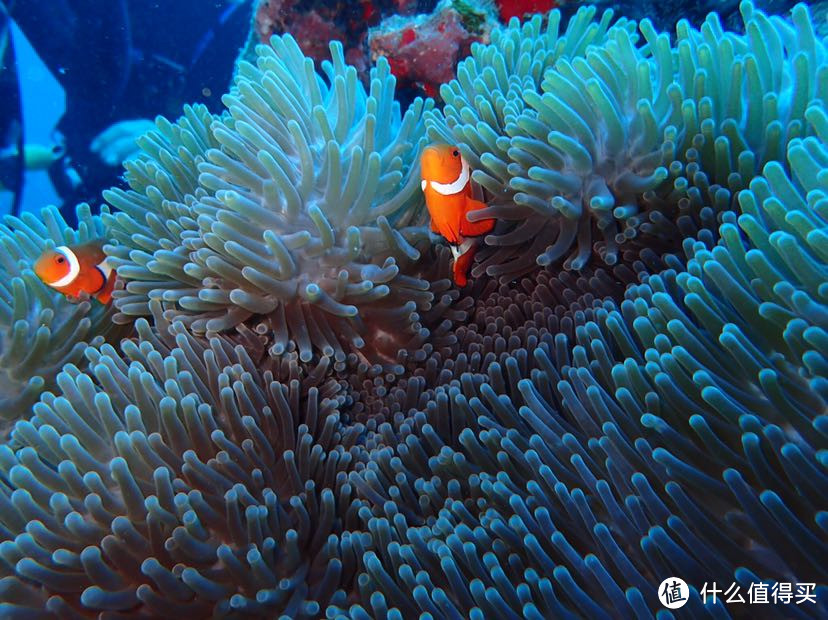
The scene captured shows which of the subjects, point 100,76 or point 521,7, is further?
point 100,76

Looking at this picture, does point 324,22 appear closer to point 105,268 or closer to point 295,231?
point 105,268

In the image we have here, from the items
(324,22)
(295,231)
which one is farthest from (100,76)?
(295,231)

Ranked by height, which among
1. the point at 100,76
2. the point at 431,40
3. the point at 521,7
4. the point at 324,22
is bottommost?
the point at 521,7

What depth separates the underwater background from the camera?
1178 millimetres

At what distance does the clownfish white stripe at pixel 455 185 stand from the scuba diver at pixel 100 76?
8117 mm

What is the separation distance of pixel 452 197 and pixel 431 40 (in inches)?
102

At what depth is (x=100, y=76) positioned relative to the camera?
8984 millimetres

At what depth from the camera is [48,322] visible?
2105 millimetres

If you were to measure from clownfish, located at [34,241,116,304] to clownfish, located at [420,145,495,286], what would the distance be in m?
1.26

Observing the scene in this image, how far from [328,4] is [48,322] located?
11.6ft

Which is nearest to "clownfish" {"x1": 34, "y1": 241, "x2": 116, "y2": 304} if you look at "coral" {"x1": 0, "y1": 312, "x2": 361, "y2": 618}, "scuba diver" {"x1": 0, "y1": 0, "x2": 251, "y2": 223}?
"coral" {"x1": 0, "y1": 312, "x2": 361, "y2": 618}

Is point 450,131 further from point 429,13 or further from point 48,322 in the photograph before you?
point 429,13

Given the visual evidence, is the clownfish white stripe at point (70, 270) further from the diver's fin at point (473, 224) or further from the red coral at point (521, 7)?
the red coral at point (521, 7)

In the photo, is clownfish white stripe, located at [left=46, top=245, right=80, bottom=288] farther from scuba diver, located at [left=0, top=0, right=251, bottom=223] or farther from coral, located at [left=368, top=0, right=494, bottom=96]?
scuba diver, located at [left=0, top=0, right=251, bottom=223]
